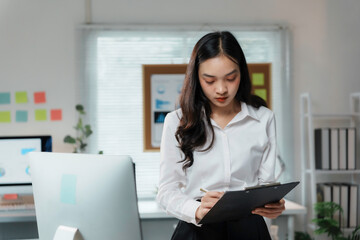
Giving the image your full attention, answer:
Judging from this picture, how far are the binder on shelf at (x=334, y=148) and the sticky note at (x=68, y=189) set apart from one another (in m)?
2.64

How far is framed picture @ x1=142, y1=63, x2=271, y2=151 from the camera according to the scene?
3.68 meters

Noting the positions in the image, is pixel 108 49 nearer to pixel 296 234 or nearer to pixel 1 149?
pixel 1 149

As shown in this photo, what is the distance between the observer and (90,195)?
1.22 meters

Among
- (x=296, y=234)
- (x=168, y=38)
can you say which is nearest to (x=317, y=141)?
(x=296, y=234)

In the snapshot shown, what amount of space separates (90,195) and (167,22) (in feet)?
8.79

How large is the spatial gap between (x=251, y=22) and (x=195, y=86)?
2.49 m

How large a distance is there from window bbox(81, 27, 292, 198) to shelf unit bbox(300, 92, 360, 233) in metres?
1.03

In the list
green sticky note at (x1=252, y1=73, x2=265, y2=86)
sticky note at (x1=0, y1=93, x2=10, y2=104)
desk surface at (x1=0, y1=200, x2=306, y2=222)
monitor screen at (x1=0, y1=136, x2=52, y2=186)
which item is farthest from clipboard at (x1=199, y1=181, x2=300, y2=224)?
sticky note at (x1=0, y1=93, x2=10, y2=104)

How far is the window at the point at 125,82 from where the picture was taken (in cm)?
368

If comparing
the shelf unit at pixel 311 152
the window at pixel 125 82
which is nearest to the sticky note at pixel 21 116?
the window at pixel 125 82

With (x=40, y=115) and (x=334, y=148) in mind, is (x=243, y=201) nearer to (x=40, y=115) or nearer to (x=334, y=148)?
(x=334, y=148)

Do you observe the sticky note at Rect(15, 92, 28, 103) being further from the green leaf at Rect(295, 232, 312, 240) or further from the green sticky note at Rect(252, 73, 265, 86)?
the green leaf at Rect(295, 232, 312, 240)

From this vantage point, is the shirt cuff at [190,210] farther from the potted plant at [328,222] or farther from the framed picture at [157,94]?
the framed picture at [157,94]

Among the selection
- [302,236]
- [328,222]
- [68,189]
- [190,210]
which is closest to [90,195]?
[68,189]
